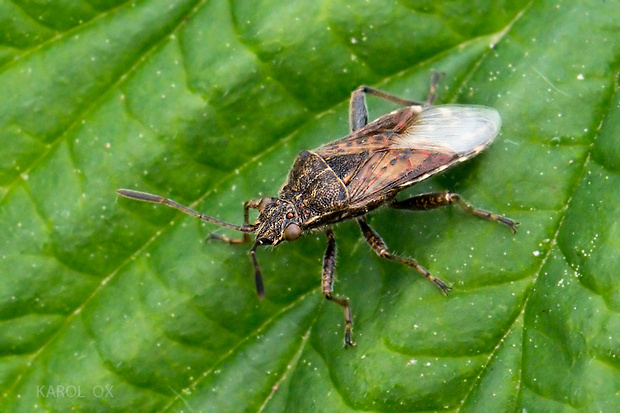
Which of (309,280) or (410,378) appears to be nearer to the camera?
(410,378)

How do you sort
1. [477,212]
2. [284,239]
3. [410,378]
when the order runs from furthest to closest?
[284,239]
[477,212]
[410,378]

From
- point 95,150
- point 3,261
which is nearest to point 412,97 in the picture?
point 95,150

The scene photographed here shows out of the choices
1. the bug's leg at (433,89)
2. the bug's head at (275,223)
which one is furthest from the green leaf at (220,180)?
the bug's head at (275,223)

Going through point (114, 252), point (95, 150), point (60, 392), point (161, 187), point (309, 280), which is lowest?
point (60, 392)

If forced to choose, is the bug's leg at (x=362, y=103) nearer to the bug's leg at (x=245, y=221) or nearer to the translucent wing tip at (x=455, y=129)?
the translucent wing tip at (x=455, y=129)

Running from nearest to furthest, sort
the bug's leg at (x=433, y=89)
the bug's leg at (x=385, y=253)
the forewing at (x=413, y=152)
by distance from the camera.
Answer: the bug's leg at (x=385, y=253), the bug's leg at (x=433, y=89), the forewing at (x=413, y=152)

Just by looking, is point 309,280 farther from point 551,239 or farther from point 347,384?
point 551,239

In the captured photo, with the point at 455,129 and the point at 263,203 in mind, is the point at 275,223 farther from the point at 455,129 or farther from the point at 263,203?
the point at 455,129

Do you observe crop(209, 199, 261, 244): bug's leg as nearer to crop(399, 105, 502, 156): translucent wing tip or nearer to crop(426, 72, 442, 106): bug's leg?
crop(399, 105, 502, 156): translucent wing tip
